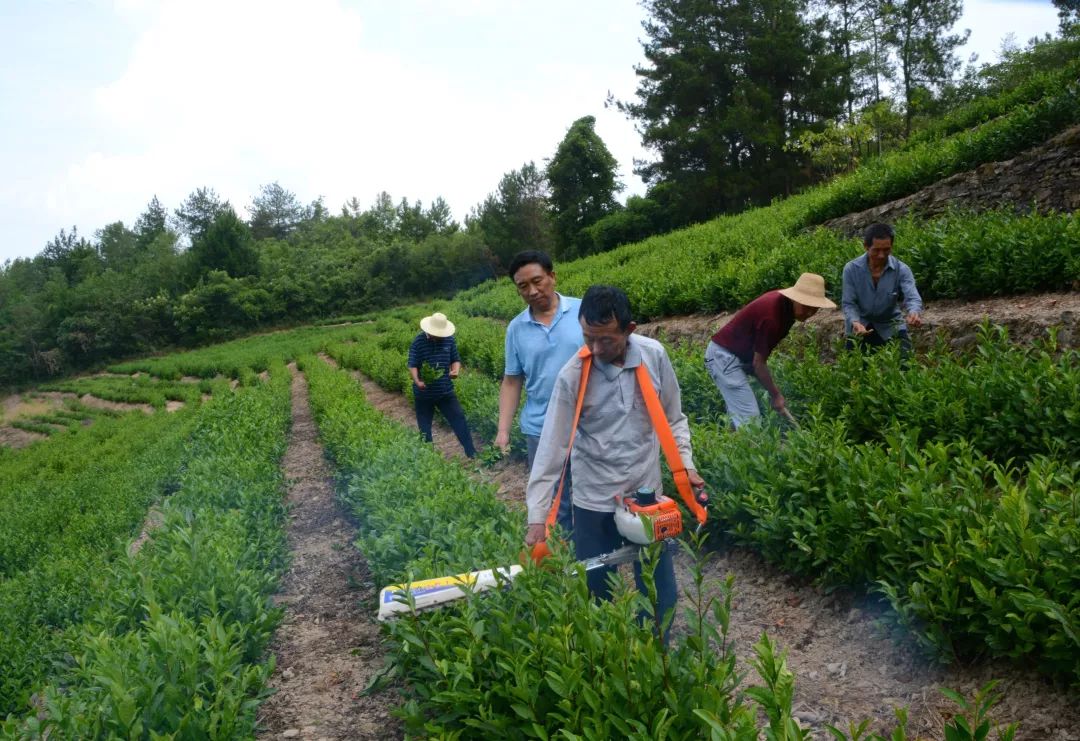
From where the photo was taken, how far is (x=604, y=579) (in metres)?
3.20

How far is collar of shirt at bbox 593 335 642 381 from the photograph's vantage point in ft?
9.80

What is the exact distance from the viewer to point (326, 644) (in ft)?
14.3

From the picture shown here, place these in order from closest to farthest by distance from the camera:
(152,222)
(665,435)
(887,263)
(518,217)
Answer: (665,435), (887,263), (518,217), (152,222)

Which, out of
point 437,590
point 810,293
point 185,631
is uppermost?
point 810,293

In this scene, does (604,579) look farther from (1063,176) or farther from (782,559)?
(1063,176)

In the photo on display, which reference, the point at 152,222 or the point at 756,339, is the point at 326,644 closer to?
the point at 756,339

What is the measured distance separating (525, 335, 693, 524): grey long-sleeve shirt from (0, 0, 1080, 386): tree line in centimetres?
1849

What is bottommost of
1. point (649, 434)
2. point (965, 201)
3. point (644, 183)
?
point (649, 434)

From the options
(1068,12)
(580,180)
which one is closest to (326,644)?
(1068,12)

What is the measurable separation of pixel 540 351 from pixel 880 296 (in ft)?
11.9

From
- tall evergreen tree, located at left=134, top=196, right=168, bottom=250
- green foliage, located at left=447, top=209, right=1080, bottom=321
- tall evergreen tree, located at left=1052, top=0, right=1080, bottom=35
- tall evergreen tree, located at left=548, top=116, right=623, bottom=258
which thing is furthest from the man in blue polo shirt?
tall evergreen tree, located at left=134, top=196, right=168, bottom=250

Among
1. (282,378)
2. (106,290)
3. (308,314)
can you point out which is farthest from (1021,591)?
(106,290)

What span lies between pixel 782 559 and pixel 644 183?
3324cm

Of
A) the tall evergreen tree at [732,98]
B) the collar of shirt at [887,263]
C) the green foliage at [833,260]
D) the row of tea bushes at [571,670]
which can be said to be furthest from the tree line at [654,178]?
the row of tea bushes at [571,670]
